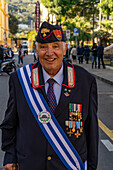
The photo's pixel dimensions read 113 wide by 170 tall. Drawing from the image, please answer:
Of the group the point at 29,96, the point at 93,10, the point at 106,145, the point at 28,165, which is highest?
the point at 93,10

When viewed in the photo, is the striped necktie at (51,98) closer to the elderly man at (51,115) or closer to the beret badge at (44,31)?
the elderly man at (51,115)

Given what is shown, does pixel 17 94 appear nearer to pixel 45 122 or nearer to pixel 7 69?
pixel 45 122

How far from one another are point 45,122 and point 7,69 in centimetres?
1568

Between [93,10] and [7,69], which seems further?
[93,10]

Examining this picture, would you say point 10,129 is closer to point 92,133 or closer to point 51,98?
point 51,98

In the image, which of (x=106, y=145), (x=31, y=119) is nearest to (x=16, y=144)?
(x=31, y=119)

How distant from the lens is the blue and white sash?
2.06 metres

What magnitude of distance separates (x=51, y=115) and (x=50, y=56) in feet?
1.31

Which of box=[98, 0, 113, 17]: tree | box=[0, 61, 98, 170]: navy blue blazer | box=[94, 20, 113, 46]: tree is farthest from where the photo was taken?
box=[94, 20, 113, 46]: tree

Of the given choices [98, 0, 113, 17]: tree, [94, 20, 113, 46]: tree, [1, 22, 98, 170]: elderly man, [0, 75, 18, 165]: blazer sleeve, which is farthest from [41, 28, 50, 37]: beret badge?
[94, 20, 113, 46]: tree

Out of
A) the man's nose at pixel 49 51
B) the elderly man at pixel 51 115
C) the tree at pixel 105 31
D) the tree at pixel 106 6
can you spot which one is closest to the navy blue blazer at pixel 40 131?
the elderly man at pixel 51 115

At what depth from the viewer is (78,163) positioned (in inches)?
82.7

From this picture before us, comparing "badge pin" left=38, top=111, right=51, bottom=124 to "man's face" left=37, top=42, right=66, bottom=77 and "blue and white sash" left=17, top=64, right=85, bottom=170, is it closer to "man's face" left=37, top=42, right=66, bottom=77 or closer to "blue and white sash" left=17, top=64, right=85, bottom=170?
"blue and white sash" left=17, top=64, right=85, bottom=170

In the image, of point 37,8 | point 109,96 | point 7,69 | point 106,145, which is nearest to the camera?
point 106,145
